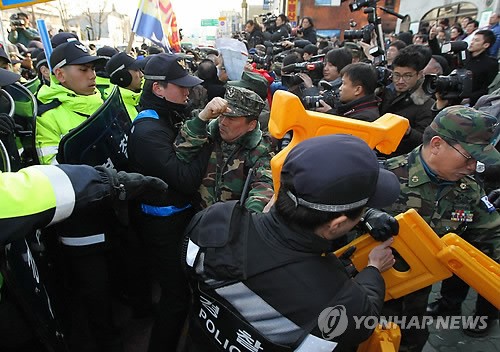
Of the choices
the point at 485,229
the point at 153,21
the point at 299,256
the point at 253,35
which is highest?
the point at 153,21

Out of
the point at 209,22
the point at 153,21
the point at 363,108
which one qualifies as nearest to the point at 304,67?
the point at 363,108

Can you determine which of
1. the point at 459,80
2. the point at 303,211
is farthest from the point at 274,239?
the point at 459,80

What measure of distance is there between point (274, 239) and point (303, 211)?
0.15 meters

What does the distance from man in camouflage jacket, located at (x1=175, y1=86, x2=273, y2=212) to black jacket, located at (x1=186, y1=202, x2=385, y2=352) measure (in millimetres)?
709

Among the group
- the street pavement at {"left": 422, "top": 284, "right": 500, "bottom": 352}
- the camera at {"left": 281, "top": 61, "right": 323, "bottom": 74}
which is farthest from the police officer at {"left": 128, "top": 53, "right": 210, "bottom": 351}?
Result: the camera at {"left": 281, "top": 61, "right": 323, "bottom": 74}

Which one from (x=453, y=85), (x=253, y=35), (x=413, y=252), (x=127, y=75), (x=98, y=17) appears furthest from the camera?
(x=98, y=17)

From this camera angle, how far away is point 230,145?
2.20 metres

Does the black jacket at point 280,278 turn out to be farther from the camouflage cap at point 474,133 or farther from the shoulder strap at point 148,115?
the shoulder strap at point 148,115

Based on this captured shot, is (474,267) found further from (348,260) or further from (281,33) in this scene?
(281,33)

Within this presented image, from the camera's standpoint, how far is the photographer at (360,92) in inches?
117

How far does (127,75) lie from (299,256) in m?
3.19

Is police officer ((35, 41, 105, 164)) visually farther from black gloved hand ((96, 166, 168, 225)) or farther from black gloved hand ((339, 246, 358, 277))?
black gloved hand ((339, 246, 358, 277))

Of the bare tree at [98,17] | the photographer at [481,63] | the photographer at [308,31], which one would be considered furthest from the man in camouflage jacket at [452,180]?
the bare tree at [98,17]

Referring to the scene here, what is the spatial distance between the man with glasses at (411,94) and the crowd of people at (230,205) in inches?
0.5
